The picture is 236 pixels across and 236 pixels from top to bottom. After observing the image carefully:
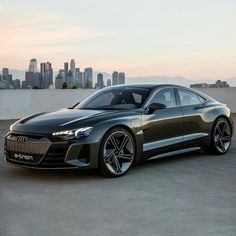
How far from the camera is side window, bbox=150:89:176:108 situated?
857 cm

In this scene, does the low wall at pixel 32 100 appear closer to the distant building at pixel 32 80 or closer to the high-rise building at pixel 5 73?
the distant building at pixel 32 80

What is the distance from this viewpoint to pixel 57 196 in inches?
248

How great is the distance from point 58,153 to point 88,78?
17993 mm

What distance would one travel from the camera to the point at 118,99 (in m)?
8.57

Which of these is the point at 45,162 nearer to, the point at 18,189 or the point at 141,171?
the point at 18,189

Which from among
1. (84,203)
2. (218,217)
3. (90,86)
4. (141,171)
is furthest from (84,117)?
(90,86)

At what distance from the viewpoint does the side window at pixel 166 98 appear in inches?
338

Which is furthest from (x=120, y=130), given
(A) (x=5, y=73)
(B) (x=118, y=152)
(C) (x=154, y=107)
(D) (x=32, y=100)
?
(A) (x=5, y=73)

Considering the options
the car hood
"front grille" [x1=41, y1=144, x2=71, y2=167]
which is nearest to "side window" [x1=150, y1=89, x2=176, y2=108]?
the car hood

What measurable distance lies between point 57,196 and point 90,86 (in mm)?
17553

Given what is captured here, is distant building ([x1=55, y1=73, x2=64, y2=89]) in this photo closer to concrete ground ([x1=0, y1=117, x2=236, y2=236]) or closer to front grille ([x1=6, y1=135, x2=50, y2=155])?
concrete ground ([x1=0, y1=117, x2=236, y2=236])

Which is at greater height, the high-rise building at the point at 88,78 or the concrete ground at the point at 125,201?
the high-rise building at the point at 88,78

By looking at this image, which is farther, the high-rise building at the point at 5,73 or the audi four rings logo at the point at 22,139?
the high-rise building at the point at 5,73

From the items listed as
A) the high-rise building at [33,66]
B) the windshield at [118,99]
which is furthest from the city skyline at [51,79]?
the windshield at [118,99]
